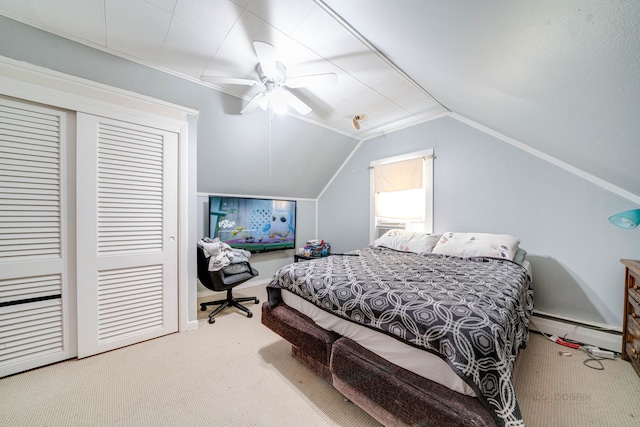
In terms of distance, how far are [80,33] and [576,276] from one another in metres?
4.71

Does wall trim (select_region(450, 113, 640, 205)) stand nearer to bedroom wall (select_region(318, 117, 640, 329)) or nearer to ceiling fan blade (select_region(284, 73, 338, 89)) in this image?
bedroom wall (select_region(318, 117, 640, 329))

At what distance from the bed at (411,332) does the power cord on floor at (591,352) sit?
1.90ft

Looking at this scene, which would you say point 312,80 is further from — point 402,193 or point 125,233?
point 402,193

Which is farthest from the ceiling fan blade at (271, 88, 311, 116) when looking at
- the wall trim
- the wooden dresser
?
the wooden dresser

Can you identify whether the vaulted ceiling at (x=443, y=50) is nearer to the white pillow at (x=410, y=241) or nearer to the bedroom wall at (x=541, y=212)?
the bedroom wall at (x=541, y=212)

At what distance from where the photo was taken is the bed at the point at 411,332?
0.93 meters

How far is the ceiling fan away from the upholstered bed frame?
6.15 ft

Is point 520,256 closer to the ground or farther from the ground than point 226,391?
farther from the ground

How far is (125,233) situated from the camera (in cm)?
204

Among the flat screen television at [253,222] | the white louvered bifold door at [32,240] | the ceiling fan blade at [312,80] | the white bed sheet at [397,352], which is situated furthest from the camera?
the flat screen television at [253,222]

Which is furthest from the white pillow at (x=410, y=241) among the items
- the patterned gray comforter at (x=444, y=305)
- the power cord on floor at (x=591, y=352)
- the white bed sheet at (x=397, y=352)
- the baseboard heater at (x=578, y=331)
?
the white bed sheet at (x=397, y=352)

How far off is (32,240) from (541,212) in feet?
14.9

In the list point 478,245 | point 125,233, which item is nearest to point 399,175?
point 478,245

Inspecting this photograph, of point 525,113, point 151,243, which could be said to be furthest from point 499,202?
point 151,243
